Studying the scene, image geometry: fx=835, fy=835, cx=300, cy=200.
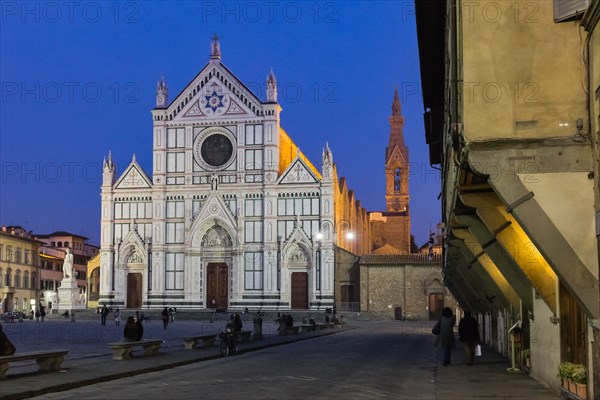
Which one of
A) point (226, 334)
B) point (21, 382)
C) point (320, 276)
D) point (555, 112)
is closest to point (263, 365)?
point (226, 334)

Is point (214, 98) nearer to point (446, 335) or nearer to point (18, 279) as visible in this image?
point (18, 279)

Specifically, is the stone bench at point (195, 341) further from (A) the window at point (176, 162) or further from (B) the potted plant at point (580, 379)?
(A) the window at point (176, 162)

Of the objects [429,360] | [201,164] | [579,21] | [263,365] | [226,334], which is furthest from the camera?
[201,164]

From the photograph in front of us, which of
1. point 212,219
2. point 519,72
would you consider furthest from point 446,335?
point 212,219

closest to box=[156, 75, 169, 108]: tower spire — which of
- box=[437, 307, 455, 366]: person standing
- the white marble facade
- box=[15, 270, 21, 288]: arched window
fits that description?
the white marble facade

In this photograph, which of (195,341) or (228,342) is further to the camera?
(195,341)

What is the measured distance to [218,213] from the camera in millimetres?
77188

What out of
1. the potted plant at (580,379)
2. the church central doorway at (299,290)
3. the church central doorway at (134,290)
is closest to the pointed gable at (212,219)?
the church central doorway at (134,290)

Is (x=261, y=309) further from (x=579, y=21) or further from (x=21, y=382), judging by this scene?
(x=579, y=21)

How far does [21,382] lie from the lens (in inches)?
673

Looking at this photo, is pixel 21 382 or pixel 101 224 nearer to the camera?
pixel 21 382

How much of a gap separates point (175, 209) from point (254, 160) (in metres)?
8.94

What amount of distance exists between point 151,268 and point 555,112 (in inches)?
2732

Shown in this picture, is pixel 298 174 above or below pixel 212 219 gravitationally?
above
